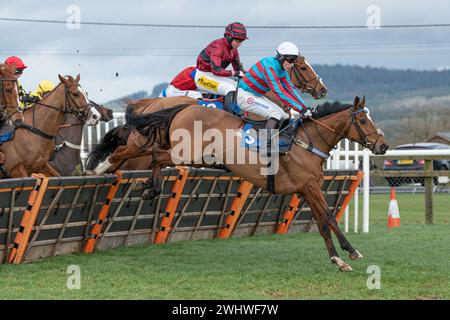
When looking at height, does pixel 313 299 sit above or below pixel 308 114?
below

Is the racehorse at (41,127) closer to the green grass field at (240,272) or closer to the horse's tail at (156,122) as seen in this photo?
the horse's tail at (156,122)

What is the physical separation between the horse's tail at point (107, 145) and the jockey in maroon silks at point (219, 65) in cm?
88

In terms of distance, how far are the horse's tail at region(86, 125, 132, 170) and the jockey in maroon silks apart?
0.88 meters

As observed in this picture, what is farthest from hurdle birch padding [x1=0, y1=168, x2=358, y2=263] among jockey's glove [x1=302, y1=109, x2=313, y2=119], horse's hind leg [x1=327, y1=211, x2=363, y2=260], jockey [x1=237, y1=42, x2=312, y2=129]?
horse's hind leg [x1=327, y1=211, x2=363, y2=260]

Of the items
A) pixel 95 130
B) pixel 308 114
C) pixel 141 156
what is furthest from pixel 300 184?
A: pixel 95 130

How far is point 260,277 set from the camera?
8844 mm

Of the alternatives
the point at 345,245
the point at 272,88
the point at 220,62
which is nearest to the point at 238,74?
the point at 220,62

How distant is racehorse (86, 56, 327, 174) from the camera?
10773mm

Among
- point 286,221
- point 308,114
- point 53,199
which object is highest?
point 308,114

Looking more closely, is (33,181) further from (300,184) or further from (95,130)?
(95,130)

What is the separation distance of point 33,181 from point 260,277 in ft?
7.66

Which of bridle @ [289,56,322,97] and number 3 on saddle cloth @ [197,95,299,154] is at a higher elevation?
bridle @ [289,56,322,97]

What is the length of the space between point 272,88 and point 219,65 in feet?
3.71

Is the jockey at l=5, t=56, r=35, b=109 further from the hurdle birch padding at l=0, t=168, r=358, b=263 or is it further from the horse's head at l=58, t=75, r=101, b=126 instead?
the hurdle birch padding at l=0, t=168, r=358, b=263
